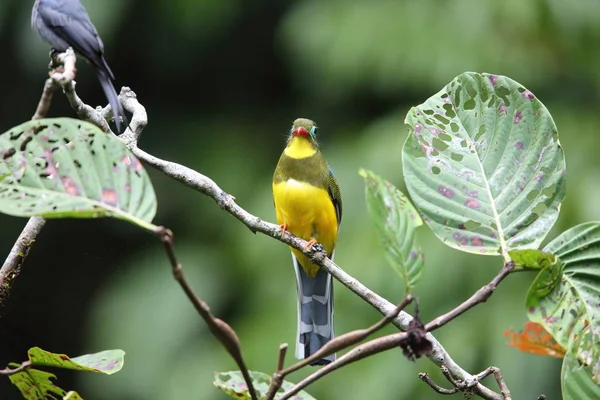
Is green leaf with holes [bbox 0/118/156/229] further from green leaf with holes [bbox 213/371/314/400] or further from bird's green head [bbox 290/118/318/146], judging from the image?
bird's green head [bbox 290/118/318/146]

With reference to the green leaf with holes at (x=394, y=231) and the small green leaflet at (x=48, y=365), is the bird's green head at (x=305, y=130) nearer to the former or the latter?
the small green leaflet at (x=48, y=365)

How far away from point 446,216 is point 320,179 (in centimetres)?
172

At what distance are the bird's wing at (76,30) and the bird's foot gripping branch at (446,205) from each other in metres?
1.12

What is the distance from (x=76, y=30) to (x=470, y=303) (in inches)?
63.0

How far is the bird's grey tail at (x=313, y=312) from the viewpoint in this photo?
2428 mm

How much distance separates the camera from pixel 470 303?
84 centimetres

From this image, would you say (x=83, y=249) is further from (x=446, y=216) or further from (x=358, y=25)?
(x=446, y=216)

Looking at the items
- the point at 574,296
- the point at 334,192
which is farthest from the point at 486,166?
the point at 334,192

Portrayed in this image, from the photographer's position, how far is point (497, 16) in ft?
17.6

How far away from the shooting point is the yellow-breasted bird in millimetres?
2662

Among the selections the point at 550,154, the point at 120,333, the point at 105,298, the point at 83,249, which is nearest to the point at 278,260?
the point at 120,333

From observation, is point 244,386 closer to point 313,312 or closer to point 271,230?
point 271,230

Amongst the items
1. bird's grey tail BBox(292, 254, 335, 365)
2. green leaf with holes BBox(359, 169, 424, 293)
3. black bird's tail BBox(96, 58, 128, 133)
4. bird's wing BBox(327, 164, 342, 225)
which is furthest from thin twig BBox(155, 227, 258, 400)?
bird's wing BBox(327, 164, 342, 225)

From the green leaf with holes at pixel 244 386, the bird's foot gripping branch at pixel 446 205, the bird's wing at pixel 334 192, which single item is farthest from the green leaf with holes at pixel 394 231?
the bird's wing at pixel 334 192
